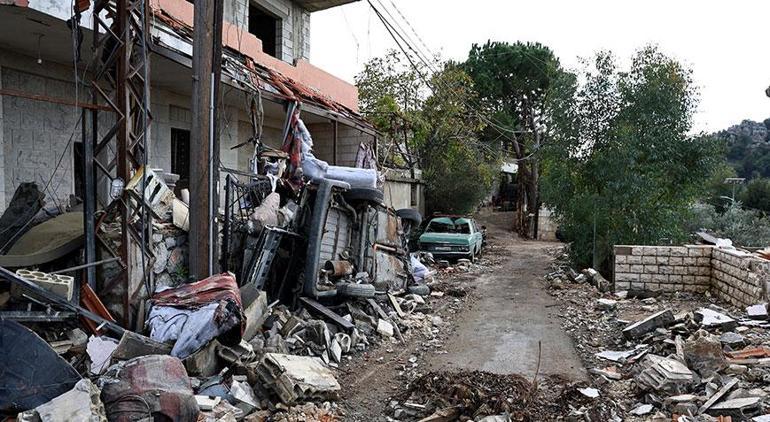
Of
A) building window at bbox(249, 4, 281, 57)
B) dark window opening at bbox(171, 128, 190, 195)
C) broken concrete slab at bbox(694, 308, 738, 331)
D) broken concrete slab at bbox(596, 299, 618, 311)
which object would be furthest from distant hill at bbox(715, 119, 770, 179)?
dark window opening at bbox(171, 128, 190, 195)

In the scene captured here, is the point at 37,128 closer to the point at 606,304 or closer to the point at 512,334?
the point at 512,334

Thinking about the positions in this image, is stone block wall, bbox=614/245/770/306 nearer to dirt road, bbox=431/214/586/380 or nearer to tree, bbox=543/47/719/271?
dirt road, bbox=431/214/586/380

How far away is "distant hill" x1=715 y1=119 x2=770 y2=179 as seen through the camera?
162 feet

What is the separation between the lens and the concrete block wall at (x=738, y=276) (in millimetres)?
8328

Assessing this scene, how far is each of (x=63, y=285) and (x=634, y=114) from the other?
44.6ft

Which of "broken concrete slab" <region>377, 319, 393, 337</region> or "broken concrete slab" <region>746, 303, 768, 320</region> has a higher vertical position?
"broken concrete slab" <region>746, 303, 768, 320</region>

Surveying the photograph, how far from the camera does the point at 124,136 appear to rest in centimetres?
583

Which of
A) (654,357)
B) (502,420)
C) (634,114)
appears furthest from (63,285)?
(634,114)

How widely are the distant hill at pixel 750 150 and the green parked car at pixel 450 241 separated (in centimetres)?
3823

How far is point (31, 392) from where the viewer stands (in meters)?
3.91

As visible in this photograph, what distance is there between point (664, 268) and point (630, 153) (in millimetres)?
3719

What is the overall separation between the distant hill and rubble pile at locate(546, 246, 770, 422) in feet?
145

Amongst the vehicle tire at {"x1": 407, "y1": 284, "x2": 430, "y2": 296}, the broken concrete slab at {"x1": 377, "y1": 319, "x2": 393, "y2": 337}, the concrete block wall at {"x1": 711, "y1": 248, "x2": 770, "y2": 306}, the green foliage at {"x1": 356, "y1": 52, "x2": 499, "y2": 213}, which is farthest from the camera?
the green foliage at {"x1": 356, "y1": 52, "x2": 499, "y2": 213}

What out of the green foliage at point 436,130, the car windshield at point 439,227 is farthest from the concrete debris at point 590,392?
the green foliage at point 436,130
